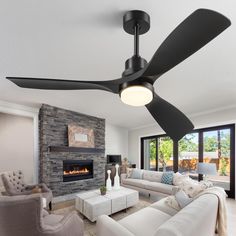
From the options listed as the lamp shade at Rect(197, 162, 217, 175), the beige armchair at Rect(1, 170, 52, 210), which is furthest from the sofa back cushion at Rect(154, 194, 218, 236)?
the beige armchair at Rect(1, 170, 52, 210)

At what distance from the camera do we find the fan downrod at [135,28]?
132 cm

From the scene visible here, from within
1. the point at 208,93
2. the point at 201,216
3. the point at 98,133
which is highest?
the point at 208,93

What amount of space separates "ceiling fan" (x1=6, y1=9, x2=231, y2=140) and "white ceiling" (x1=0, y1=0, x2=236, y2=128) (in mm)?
250

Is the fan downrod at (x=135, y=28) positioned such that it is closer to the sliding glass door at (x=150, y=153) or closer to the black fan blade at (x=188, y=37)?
the black fan blade at (x=188, y=37)

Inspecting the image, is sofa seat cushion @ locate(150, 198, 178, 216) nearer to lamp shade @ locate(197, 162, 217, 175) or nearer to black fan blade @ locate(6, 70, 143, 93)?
lamp shade @ locate(197, 162, 217, 175)

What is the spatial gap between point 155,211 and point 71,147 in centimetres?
313

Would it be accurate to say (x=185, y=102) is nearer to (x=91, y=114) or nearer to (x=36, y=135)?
(x=91, y=114)

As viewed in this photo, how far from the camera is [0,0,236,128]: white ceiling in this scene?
153 centimetres

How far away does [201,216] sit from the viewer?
1.67 meters

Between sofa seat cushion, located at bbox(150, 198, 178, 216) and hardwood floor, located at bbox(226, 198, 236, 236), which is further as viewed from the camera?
hardwood floor, located at bbox(226, 198, 236, 236)

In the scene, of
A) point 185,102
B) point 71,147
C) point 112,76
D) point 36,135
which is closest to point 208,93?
point 185,102

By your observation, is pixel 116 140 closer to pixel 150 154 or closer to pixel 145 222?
pixel 150 154

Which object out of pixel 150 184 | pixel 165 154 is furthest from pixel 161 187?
pixel 165 154

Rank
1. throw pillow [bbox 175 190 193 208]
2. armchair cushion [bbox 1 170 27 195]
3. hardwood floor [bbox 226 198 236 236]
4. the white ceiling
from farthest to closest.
Result: armchair cushion [bbox 1 170 27 195] → hardwood floor [bbox 226 198 236 236] → throw pillow [bbox 175 190 193 208] → the white ceiling
